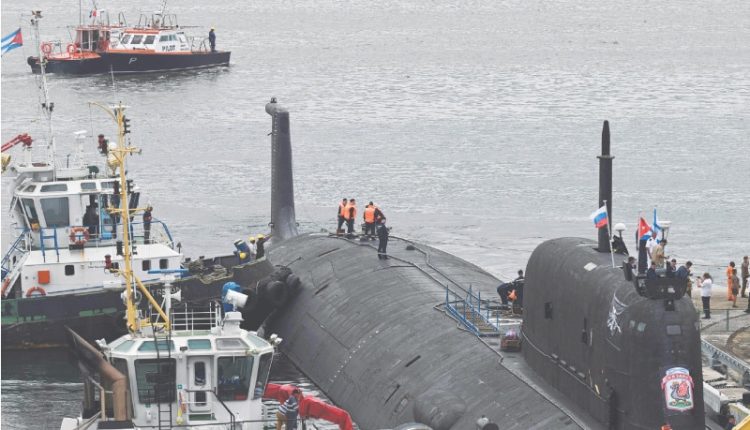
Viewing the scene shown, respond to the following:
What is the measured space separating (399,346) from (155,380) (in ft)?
31.4

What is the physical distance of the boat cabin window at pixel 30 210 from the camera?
43156 mm

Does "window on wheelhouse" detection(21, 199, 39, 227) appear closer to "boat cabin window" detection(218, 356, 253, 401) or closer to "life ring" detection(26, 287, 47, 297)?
"life ring" detection(26, 287, 47, 297)

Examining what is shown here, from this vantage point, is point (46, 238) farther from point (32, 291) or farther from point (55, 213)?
point (32, 291)

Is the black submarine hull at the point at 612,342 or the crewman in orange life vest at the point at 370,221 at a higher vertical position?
the black submarine hull at the point at 612,342

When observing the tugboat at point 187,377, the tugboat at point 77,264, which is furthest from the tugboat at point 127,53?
the tugboat at point 187,377

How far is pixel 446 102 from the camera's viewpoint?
3957 inches

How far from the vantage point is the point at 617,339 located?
23.2 meters

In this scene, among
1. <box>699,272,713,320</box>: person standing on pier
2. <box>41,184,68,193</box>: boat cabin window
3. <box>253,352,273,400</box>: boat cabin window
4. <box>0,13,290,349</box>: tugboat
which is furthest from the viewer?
<box>41,184,68,193</box>: boat cabin window

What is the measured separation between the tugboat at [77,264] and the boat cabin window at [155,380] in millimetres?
15987

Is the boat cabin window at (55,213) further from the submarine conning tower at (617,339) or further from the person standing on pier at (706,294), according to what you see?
the submarine conning tower at (617,339)

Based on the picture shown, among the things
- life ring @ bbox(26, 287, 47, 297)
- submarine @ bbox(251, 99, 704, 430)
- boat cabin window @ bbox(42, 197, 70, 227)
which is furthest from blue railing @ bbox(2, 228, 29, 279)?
submarine @ bbox(251, 99, 704, 430)

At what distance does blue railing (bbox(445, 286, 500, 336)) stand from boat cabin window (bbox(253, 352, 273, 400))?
759 centimetres

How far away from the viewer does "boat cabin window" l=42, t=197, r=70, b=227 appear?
43.1m

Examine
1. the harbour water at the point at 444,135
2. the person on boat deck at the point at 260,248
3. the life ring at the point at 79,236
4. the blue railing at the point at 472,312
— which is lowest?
the harbour water at the point at 444,135
